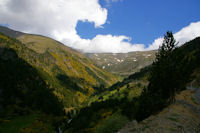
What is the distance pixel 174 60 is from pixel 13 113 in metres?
148

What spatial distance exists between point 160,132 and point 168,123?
11.4ft

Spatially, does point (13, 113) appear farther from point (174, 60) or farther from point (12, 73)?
point (174, 60)

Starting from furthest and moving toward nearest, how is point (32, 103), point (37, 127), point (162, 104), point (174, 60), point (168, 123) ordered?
point (32, 103)
point (37, 127)
point (174, 60)
point (162, 104)
point (168, 123)

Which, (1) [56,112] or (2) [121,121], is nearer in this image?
(2) [121,121]

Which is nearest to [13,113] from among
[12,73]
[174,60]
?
[12,73]

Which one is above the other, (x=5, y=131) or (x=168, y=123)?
(x=168, y=123)

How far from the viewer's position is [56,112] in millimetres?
164375

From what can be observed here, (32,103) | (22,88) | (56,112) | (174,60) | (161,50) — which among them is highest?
(161,50)

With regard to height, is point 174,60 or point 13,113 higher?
point 174,60

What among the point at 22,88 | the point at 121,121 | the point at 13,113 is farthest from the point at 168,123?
the point at 22,88

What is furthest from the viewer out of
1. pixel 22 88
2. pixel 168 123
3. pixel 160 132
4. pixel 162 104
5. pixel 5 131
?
pixel 22 88

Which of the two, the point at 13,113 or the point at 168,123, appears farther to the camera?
the point at 13,113

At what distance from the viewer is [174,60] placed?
34.9 metres

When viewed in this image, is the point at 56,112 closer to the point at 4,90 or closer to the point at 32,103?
the point at 32,103
